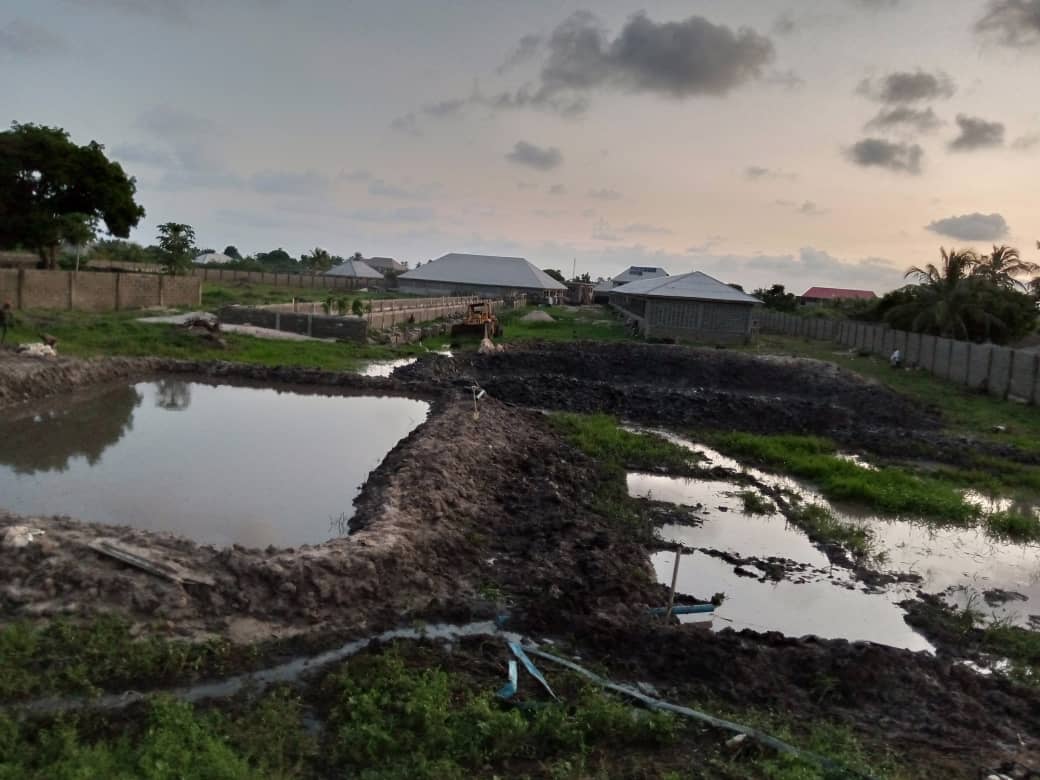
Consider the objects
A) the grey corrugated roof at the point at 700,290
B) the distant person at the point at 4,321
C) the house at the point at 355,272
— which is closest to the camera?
the distant person at the point at 4,321

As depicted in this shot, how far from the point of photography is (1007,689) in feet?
20.9

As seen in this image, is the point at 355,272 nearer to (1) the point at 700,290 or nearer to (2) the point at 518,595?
(1) the point at 700,290

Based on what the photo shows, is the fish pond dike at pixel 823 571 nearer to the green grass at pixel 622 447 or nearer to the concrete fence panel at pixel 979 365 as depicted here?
the green grass at pixel 622 447

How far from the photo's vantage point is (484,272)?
74812mm

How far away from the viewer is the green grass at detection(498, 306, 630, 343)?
3581cm

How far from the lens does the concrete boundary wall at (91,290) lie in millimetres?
25219

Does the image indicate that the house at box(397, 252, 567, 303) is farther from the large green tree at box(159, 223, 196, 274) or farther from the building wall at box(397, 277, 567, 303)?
the large green tree at box(159, 223, 196, 274)

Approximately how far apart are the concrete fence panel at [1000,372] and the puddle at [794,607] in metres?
16.7

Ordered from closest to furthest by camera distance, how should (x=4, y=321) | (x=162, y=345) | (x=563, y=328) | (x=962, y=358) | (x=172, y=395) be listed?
(x=172, y=395)
(x=4, y=321)
(x=162, y=345)
(x=962, y=358)
(x=563, y=328)

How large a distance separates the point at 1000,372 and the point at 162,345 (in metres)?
22.8

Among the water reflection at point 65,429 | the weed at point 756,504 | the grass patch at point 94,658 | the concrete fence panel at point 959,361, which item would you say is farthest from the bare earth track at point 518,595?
the concrete fence panel at point 959,361

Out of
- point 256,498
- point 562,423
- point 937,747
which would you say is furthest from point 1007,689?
point 562,423

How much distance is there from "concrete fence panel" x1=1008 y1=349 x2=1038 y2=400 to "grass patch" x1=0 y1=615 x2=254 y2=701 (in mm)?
21563

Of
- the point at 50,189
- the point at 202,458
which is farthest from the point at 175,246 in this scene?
the point at 202,458
